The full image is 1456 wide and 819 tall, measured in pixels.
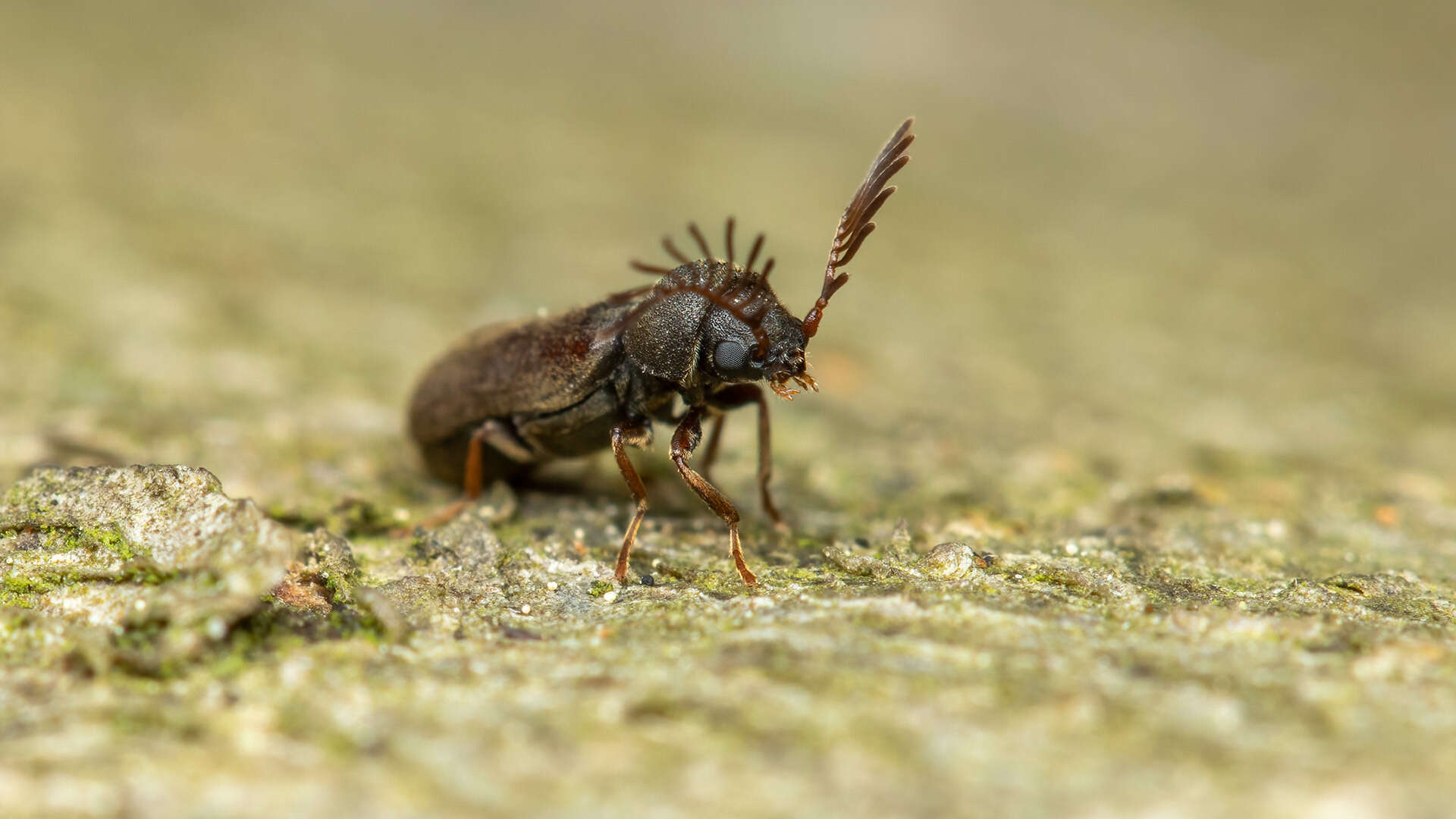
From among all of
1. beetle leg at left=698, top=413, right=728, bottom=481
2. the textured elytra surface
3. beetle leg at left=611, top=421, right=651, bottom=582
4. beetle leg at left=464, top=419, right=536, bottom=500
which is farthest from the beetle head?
beetle leg at left=464, top=419, right=536, bottom=500

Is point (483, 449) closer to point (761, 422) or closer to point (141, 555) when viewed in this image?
point (761, 422)

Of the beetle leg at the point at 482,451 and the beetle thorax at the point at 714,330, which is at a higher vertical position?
the beetle thorax at the point at 714,330

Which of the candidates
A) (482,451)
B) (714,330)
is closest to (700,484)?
(714,330)

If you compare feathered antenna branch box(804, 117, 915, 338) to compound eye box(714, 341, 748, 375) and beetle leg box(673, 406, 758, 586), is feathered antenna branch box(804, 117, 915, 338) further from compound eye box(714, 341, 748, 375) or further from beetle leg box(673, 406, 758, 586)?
beetle leg box(673, 406, 758, 586)

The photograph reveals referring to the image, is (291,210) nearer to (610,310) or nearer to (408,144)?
(408,144)

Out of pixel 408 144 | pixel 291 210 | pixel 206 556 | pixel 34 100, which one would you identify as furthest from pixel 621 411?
pixel 34 100

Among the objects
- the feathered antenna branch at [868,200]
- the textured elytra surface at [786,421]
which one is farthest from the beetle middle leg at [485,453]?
the feathered antenna branch at [868,200]

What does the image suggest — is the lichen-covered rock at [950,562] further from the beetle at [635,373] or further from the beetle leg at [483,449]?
the beetle leg at [483,449]
